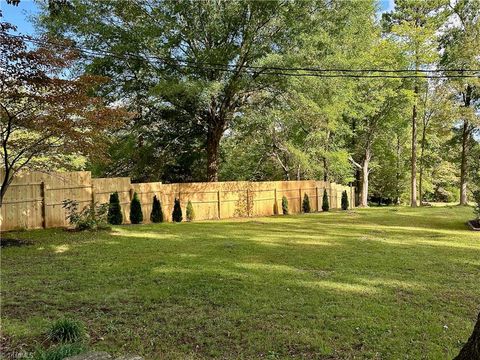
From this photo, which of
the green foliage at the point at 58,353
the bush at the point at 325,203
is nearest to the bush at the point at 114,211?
the green foliage at the point at 58,353

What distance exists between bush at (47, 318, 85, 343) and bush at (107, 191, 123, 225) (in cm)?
896

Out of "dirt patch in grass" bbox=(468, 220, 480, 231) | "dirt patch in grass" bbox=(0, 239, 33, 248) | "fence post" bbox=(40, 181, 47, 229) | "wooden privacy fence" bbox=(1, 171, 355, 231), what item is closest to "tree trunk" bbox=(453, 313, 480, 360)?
"dirt patch in grass" bbox=(0, 239, 33, 248)

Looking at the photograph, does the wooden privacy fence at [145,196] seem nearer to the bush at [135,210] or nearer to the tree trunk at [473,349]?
the bush at [135,210]

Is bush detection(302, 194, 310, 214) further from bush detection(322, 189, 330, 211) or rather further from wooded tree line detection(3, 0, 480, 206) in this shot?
wooded tree line detection(3, 0, 480, 206)

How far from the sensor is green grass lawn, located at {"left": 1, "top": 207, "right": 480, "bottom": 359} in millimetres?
3566

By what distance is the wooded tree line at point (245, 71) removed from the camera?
A: 1500 cm

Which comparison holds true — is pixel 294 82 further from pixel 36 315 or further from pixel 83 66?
pixel 36 315

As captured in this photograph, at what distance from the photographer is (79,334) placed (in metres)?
3.45

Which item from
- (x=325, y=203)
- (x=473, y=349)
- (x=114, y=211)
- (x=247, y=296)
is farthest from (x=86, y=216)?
Result: (x=325, y=203)

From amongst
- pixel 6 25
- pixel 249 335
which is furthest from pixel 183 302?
pixel 6 25

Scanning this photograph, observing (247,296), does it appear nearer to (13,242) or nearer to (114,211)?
(13,242)

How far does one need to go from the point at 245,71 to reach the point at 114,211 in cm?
742

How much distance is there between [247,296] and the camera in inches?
193

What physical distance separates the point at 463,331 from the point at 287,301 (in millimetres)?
1825
